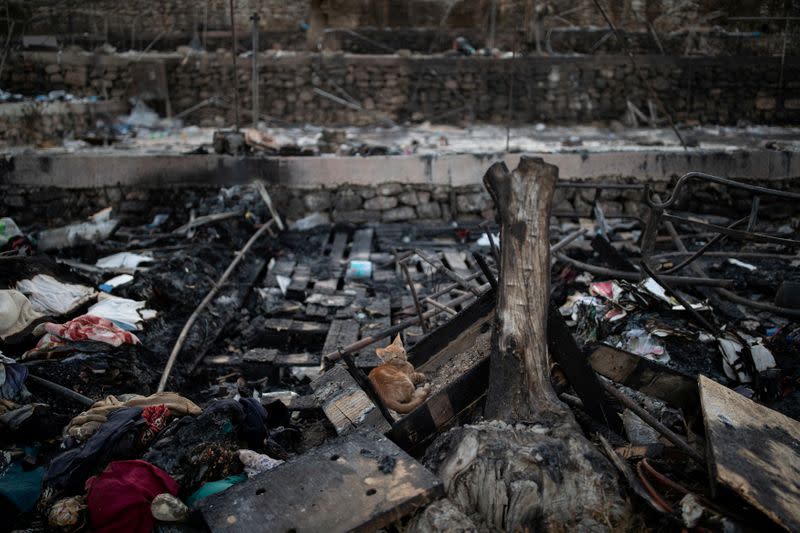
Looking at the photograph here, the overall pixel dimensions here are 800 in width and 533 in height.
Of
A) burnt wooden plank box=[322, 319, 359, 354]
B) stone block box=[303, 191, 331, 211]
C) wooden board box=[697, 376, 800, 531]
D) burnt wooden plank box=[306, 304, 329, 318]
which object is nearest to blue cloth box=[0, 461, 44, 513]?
burnt wooden plank box=[322, 319, 359, 354]

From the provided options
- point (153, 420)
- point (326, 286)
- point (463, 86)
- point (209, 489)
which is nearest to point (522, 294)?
point (209, 489)

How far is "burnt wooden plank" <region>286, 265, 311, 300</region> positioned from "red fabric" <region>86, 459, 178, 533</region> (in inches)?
150

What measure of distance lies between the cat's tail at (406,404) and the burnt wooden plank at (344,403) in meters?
0.14

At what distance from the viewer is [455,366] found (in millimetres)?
3572

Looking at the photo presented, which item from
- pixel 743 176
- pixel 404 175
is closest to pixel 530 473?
pixel 404 175

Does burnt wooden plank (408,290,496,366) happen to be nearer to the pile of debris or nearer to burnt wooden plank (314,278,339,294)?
the pile of debris

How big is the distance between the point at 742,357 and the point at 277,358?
377 cm

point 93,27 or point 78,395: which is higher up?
point 93,27

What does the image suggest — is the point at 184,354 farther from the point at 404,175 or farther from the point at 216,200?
the point at 404,175

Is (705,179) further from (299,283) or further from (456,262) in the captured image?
(299,283)

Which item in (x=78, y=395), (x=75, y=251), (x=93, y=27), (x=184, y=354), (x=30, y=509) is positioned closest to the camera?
(x=30, y=509)

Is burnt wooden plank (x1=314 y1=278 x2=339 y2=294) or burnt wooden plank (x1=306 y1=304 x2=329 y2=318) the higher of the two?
burnt wooden plank (x1=314 y1=278 x2=339 y2=294)

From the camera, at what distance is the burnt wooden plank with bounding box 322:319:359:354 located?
5.34 meters

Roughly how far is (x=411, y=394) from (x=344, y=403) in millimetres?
668
